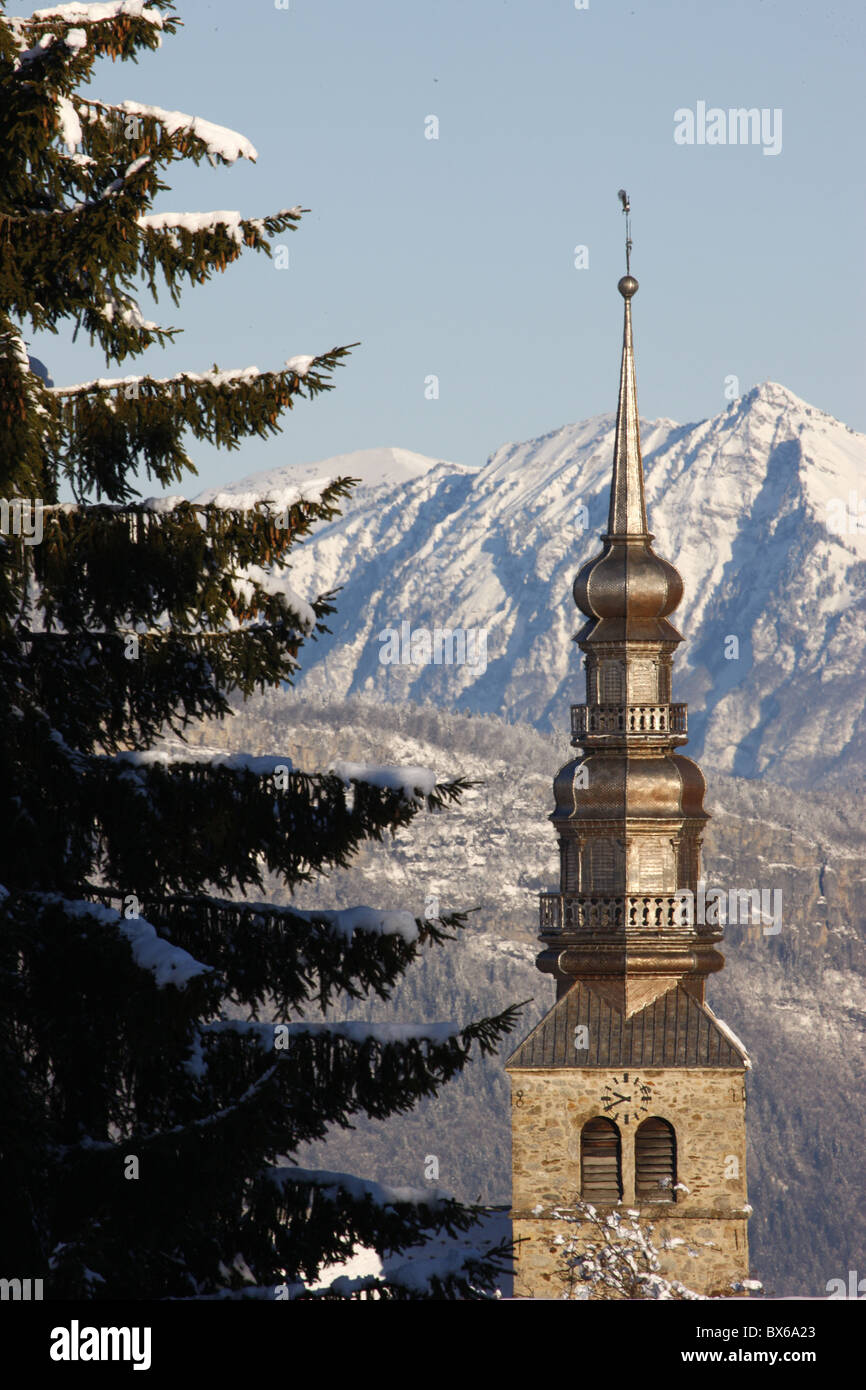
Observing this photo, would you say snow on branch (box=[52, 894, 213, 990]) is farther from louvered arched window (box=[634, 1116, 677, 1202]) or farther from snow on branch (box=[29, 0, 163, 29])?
louvered arched window (box=[634, 1116, 677, 1202])

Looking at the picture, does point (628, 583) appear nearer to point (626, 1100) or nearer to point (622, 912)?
point (622, 912)

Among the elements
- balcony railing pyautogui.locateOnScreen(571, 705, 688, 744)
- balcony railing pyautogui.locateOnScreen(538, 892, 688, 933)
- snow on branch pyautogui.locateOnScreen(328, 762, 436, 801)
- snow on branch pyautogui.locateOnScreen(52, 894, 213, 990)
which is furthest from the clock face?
snow on branch pyautogui.locateOnScreen(52, 894, 213, 990)

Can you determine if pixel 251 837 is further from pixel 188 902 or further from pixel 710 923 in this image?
pixel 710 923

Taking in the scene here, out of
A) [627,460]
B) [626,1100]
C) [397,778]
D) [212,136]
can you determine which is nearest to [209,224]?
[212,136]

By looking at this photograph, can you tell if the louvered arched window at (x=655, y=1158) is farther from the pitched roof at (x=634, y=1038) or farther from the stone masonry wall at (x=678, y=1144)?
the pitched roof at (x=634, y=1038)

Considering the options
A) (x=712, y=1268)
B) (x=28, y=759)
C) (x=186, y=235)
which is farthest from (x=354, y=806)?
(x=712, y=1268)

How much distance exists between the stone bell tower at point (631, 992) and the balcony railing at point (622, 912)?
28mm

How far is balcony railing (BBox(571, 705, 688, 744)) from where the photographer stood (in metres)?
47.2

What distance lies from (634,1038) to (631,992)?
1053mm

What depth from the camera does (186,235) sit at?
13695 mm

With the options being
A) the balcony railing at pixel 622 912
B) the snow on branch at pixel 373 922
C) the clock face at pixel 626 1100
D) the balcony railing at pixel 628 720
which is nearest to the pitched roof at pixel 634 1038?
the clock face at pixel 626 1100

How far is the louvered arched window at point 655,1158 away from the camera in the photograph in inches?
1789

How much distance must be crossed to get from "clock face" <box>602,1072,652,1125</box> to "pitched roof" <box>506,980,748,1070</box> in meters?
0.43

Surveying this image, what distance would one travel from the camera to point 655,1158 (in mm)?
45656
